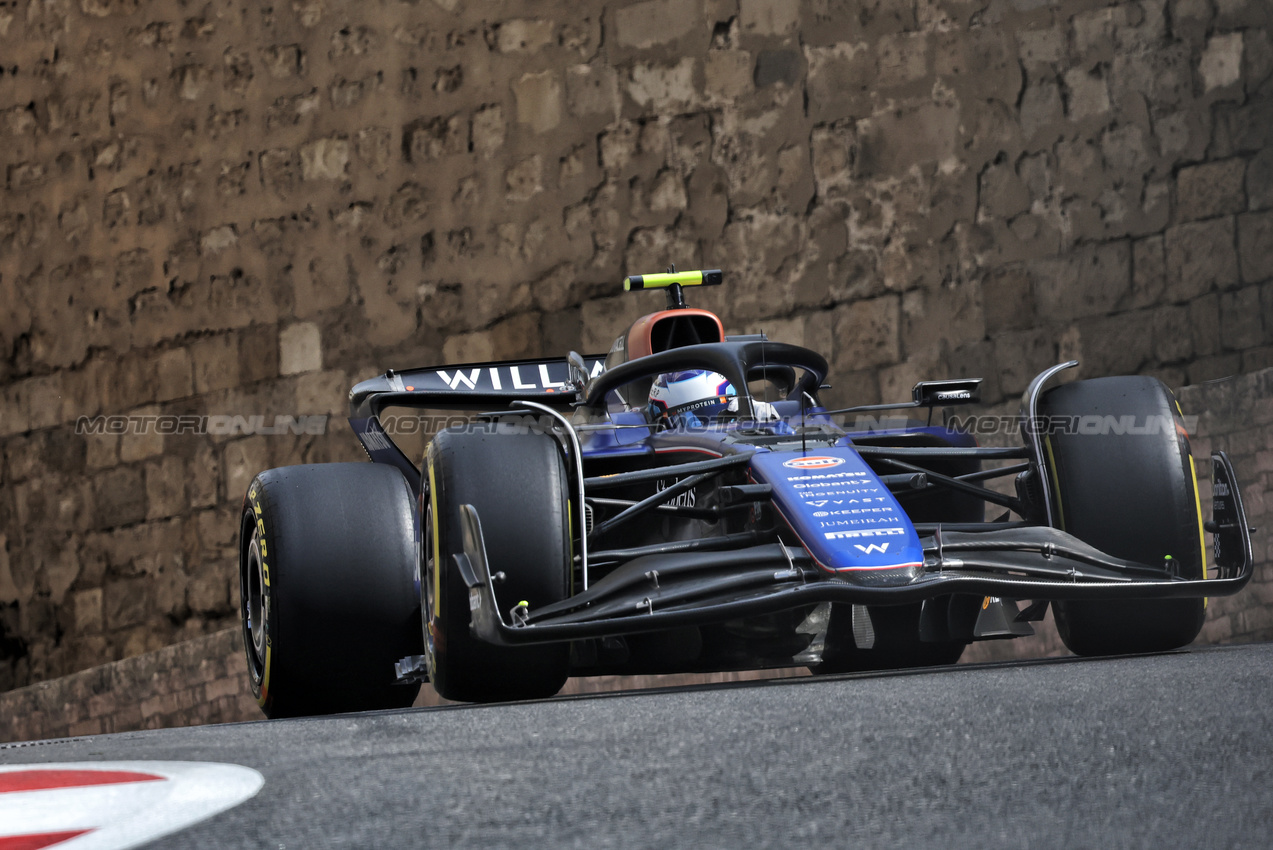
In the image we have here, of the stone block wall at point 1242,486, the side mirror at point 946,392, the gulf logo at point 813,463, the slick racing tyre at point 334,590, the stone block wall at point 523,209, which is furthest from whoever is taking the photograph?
the stone block wall at point 523,209

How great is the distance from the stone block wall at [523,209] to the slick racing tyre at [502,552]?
431 cm

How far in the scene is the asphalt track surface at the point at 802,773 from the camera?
1.58 meters

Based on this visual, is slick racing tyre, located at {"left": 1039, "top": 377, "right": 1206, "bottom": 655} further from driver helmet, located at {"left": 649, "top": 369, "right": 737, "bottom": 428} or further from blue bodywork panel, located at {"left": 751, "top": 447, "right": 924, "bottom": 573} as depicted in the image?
driver helmet, located at {"left": 649, "top": 369, "right": 737, "bottom": 428}

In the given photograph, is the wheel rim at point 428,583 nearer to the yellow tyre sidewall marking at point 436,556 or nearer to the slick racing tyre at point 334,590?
the yellow tyre sidewall marking at point 436,556

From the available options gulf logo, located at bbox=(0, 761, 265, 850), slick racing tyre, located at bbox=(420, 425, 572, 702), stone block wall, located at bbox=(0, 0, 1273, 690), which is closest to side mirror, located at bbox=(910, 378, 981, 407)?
slick racing tyre, located at bbox=(420, 425, 572, 702)

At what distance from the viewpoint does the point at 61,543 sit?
31.1 feet

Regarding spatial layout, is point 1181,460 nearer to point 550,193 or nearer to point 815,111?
point 815,111

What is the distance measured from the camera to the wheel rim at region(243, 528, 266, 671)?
466 centimetres

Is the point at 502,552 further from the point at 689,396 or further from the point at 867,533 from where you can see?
the point at 689,396

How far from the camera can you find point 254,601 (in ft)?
16.1

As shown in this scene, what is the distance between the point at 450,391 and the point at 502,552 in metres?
1.54

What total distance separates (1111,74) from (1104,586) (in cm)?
488

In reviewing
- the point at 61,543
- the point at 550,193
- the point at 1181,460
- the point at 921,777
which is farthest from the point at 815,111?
the point at 921,777

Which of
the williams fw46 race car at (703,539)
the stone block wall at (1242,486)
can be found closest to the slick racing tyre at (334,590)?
the williams fw46 race car at (703,539)
